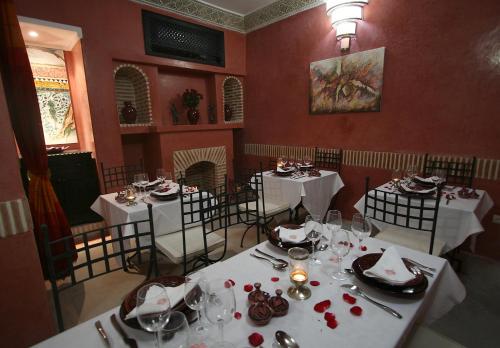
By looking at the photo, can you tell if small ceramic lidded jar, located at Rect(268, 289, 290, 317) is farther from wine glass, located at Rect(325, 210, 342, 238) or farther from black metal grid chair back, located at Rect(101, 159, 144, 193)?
black metal grid chair back, located at Rect(101, 159, 144, 193)

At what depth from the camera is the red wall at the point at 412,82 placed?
8.60 feet

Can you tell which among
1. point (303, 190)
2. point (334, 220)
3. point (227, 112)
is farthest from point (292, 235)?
point (227, 112)

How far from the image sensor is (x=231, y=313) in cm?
83

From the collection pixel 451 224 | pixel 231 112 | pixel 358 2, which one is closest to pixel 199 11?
pixel 231 112

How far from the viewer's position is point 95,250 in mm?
3076

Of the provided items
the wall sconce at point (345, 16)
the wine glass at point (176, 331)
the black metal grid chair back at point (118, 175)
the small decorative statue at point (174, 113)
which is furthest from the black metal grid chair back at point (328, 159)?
the wine glass at point (176, 331)

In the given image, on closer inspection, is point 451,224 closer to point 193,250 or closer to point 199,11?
point 193,250

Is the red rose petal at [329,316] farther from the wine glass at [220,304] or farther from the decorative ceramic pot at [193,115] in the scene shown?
the decorative ceramic pot at [193,115]

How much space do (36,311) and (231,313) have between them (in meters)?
1.46

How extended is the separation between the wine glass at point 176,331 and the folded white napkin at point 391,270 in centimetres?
71

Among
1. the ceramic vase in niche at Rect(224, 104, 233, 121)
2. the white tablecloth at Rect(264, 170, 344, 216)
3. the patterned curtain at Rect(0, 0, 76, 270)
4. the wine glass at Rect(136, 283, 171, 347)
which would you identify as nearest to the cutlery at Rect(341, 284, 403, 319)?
the wine glass at Rect(136, 283, 171, 347)

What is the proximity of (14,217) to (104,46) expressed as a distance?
2.70m

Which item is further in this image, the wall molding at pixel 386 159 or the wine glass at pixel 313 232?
the wall molding at pixel 386 159

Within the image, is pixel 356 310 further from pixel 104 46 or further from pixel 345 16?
pixel 104 46
